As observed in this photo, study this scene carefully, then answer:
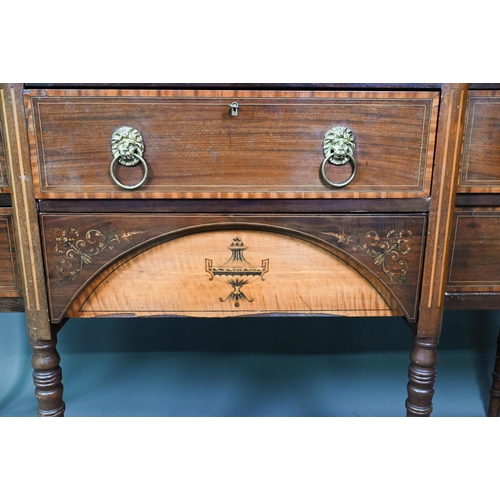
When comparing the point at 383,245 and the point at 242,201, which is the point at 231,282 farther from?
the point at 383,245

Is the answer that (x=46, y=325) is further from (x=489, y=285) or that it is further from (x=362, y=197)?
(x=489, y=285)

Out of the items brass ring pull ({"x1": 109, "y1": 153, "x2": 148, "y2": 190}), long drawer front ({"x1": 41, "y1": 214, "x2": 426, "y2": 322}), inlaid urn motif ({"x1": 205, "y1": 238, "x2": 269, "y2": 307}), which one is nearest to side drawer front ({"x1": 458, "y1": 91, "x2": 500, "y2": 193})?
long drawer front ({"x1": 41, "y1": 214, "x2": 426, "y2": 322})

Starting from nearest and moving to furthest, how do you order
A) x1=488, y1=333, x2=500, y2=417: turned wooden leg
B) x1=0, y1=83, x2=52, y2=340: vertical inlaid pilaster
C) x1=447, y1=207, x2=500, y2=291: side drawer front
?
x1=0, y1=83, x2=52, y2=340: vertical inlaid pilaster < x1=447, y1=207, x2=500, y2=291: side drawer front < x1=488, y1=333, x2=500, y2=417: turned wooden leg

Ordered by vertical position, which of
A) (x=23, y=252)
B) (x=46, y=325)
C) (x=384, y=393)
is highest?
(x=23, y=252)

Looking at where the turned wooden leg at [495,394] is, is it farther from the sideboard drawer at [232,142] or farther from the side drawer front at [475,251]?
the sideboard drawer at [232,142]

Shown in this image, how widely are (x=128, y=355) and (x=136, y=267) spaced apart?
24.1 inches

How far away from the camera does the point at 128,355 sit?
1322mm

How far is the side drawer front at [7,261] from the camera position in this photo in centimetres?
78

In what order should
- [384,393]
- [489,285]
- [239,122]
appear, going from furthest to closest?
[384,393] → [489,285] → [239,122]

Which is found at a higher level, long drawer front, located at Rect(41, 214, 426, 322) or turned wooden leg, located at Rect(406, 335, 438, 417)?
long drawer front, located at Rect(41, 214, 426, 322)

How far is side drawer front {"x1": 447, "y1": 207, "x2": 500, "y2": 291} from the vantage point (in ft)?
2.69

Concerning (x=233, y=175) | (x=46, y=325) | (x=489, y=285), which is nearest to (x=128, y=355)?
(x=46, y=325)

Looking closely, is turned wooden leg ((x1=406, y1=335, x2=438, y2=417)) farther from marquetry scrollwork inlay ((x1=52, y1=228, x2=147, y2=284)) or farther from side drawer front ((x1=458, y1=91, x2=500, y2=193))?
marquetry scrollwork inlay ((x1=52, y1=228, x2=147, y2=284))

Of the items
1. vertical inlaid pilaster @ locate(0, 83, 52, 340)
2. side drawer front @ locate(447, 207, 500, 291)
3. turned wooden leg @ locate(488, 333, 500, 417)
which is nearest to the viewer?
vertical inlaid pilaster @ locate(0, 83, 52, 340)
